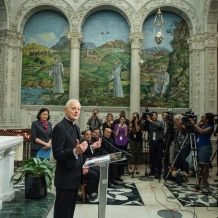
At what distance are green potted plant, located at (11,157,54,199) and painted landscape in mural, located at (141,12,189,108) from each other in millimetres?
6926

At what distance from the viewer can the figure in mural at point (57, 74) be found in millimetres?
10828

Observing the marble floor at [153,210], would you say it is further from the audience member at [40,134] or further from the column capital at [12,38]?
the column capital at [12,38]

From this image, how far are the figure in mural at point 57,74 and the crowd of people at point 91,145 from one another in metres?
2.82

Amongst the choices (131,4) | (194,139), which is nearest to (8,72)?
(131,4)

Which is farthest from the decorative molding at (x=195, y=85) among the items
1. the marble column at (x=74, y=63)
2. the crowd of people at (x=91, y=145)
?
Answer: the marble column at (x=74, y=63)

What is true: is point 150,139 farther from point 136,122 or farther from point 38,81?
point 38,81

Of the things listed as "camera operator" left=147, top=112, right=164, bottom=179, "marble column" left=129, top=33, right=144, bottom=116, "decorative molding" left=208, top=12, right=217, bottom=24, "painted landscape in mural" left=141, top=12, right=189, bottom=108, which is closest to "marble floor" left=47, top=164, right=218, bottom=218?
"camera operator" left=147, top=112, right=164, bottom=179

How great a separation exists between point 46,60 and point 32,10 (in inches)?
87.2

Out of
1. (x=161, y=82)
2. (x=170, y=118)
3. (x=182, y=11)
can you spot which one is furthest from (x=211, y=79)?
(x=170, y=118)

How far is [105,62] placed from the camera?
10.9m

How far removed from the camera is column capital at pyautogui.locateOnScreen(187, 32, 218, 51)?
10.2 metres

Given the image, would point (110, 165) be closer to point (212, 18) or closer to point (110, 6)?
point (110, 6)

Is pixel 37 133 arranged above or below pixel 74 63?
below

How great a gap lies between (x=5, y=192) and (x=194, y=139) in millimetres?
4317
